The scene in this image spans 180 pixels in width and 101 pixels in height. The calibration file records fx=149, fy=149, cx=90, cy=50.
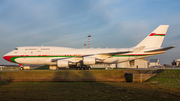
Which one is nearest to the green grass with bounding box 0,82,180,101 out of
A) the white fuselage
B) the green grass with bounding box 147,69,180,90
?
the green grass with bounding box 147,69,180,90

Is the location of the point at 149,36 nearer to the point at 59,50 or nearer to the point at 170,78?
the point at 170,78

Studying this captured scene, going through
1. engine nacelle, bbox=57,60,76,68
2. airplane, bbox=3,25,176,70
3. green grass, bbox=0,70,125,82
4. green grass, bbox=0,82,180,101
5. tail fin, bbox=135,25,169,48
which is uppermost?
tail fin, bbox=135,25,169,48

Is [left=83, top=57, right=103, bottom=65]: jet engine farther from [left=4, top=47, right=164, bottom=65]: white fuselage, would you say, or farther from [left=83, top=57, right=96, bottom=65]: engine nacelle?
[left=4, top=47, right=164, bottom=65]: white fuselage

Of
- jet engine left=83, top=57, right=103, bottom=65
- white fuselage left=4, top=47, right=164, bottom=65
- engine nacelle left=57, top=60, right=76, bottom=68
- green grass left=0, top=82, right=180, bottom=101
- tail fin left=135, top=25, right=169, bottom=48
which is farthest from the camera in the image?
tail fin left=135, top=25, right=169, bottom=48

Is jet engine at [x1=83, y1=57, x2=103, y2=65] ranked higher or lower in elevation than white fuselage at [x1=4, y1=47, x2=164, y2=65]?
lower

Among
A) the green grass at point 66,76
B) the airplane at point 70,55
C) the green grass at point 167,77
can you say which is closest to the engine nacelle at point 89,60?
the airplane at point 70,55

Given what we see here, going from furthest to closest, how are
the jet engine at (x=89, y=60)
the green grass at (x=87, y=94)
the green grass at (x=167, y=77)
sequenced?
the jet engine at (x=89, y=60) < the green grass at (x=167, y=77) < the green grass at (x=87, y=94)

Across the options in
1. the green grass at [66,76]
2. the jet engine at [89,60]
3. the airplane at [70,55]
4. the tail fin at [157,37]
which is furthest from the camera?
the tail fin at [157,37]

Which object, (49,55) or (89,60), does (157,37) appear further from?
(49,55)

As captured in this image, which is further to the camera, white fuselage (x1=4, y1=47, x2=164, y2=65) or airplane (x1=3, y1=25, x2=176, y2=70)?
white fuselage (x1=4, y1=47, x2=164, y2=65)

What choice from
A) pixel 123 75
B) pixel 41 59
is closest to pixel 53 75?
pixel 41 59

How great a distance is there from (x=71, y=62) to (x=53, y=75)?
19.3 feet

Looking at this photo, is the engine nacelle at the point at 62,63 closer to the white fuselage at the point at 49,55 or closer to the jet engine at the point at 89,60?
the white fuselage at the point at 49,55

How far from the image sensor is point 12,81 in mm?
20078
